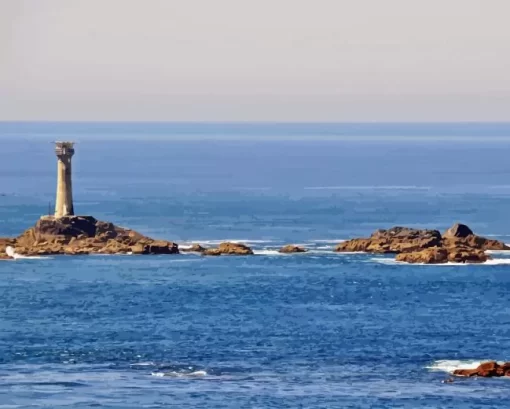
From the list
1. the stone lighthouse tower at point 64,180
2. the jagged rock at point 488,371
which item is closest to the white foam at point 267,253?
the stone lighthouse tower at point 64,180

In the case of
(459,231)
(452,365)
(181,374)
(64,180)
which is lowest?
(181,374)

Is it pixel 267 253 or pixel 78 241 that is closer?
pixel 78 241

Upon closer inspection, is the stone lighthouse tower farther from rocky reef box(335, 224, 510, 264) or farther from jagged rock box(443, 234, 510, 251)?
jagged rock box(443, 234, 510, 251)

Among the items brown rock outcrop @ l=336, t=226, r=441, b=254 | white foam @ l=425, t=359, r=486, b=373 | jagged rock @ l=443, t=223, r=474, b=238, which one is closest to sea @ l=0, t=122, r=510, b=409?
white foam @ l=425, t=359, r=486, b=373

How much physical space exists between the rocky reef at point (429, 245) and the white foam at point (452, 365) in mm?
42645

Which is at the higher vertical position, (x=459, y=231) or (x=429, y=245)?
(x=459, y=231)

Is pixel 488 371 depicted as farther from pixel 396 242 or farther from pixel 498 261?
pixel 396 242

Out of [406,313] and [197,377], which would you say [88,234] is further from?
[197,377]

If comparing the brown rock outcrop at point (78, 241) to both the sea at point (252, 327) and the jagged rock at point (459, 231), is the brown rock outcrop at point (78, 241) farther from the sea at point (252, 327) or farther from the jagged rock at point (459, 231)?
the jagged rock at point (459, 231)

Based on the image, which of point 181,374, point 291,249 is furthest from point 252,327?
point 291,249

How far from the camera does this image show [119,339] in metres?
95.9

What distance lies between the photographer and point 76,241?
13600cm

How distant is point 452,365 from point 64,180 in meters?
56.6

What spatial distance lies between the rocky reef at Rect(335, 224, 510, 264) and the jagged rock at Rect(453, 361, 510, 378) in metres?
46.9
